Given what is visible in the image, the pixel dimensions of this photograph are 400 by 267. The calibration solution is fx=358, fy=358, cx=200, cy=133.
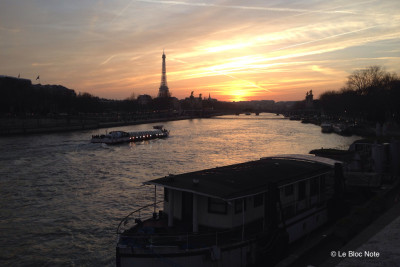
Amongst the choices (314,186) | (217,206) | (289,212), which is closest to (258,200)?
(217,206)

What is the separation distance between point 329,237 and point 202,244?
4766 mm

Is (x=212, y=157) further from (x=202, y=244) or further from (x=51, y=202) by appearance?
(x=202, y=244)

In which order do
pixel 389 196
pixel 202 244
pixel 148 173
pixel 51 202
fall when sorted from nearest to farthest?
pixel 202 244 < pixel 389 196 < pixel 51 202 < pixel 148 173

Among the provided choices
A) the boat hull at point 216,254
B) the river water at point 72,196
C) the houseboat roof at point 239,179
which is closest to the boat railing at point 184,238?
the boat hull at point 216,254

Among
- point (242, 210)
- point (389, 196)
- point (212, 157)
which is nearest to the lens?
point (242, 210)

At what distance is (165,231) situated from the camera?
9852 millimetres

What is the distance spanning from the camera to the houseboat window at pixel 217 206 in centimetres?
946

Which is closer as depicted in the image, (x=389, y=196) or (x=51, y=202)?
(x=389, y=196)

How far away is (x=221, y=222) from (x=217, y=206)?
43cm

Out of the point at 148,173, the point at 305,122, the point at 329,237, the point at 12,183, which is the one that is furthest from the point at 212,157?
the point at 305,122

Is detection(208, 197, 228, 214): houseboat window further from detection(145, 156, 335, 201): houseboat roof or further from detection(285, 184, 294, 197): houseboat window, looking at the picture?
detection(285, 184, 294, 197): houseboat window

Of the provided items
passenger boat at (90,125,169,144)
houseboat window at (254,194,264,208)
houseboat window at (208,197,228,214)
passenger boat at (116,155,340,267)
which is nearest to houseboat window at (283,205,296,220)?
passenger boat at (116,155,340,267)

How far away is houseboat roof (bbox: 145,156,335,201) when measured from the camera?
9337mm

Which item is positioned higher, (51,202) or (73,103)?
(73,103)
